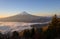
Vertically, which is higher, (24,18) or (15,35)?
(24,18)

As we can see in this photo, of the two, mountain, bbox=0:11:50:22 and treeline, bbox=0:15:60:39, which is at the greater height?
mountain, bbox=0:11:50:22

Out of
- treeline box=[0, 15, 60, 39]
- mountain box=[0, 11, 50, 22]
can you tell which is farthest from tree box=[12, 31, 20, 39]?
mountain box=[0, 11, 50, 22]

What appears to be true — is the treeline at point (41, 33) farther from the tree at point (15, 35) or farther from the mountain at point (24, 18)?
the mountain at point (24, 18)

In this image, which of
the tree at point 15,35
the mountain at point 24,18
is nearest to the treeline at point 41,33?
the tree at point 15,35

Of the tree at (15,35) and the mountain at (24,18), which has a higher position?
the mountain at (24,18)

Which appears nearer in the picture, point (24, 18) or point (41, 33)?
point (41, 33)

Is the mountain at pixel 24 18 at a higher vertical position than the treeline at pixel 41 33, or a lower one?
higher

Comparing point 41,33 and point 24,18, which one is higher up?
point 24,18

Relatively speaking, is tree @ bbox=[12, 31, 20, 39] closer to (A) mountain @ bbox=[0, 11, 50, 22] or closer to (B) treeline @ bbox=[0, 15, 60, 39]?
(B) treeline @ bbox=[0, 15, 60, 39]
